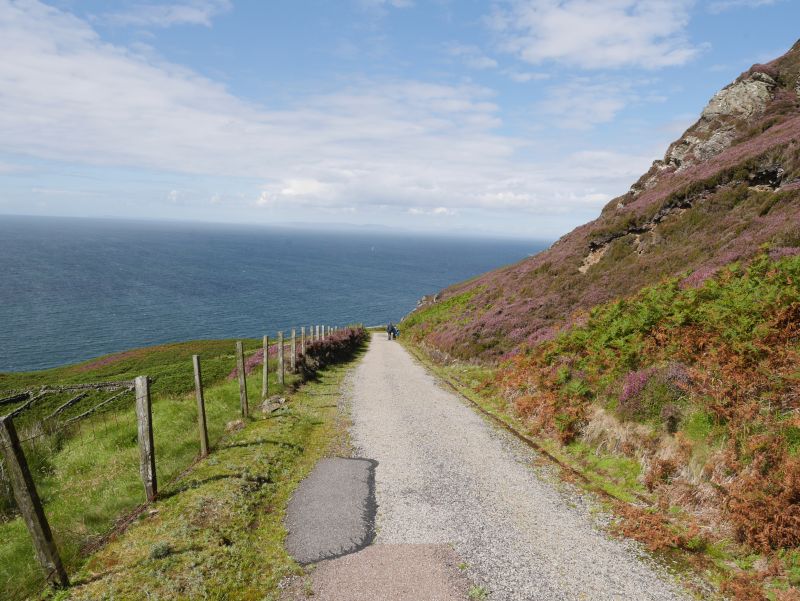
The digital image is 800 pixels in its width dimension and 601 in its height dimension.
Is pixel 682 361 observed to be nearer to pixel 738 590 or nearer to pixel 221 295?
pixel 738 590

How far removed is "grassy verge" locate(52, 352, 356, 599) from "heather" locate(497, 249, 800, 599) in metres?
7.80

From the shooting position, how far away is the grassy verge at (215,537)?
7438 millimetres

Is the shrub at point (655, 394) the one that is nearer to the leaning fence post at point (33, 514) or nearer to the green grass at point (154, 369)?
the leaning fence post at point (33, 514)

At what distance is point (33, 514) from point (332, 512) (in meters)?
5.63

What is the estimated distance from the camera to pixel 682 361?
13.3 meters

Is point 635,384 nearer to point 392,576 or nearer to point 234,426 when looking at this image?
point 392,576

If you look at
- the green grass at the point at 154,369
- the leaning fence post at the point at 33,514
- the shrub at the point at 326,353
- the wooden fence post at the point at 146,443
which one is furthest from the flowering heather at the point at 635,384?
the green grass at the point at 154,369

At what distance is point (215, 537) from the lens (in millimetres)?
8805

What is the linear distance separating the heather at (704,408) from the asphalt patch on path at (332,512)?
5852mm

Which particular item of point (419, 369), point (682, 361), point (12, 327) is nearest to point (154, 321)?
point (12, 327)

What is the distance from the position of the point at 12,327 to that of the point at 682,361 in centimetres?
10015

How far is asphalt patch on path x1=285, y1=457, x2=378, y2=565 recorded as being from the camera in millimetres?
8859

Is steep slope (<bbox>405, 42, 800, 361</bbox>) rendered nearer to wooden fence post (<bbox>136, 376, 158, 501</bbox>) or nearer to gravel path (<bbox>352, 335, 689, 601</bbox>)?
gravel path (<bbox>352, 335, 689, 601</bbox>)

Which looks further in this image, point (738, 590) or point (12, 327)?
point (12, 327)
